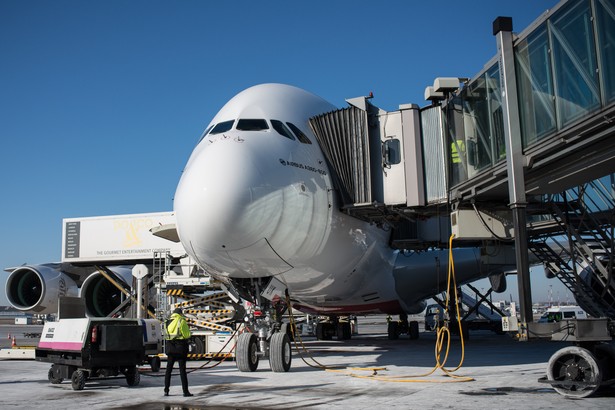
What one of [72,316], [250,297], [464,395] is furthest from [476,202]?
[72,316]

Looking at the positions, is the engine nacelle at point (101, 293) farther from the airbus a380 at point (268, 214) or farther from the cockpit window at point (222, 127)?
the cockpit window at point (222, 127)

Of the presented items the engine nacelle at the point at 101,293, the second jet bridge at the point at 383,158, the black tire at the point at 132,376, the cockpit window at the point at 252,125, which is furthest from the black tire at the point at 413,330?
the black tire at the point at 132,376

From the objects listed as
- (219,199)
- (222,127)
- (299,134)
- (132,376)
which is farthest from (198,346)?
(219,199)

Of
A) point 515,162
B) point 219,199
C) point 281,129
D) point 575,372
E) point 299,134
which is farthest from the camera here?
point 299,134

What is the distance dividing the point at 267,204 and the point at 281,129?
201cm

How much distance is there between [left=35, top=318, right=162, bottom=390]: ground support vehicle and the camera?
391 inches

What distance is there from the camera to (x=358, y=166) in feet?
39.3

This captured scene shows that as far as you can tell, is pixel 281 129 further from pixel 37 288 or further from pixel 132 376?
pixel 37 288

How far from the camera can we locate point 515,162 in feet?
27.6

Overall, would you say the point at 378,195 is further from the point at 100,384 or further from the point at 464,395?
the point at 100,384

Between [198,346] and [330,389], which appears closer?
[330,389]

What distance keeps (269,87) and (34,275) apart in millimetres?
12771

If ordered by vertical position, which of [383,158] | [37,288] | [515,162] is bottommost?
[37,288]

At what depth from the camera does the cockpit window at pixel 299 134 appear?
11.8 meters
